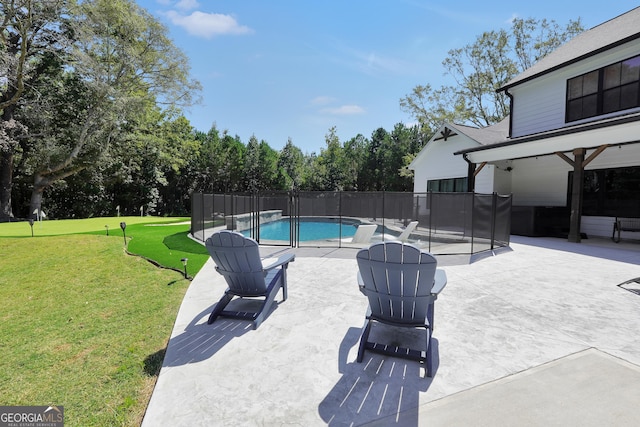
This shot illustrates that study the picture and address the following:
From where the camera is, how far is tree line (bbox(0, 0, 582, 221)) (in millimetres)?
17328

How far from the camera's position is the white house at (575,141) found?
8703mm

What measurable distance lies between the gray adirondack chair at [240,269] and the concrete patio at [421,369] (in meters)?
0.15

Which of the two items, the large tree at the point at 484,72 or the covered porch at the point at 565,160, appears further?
the large tree at the point at 484,72

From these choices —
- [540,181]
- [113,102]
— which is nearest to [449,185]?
[540,181]

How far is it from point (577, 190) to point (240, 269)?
33.5 feet

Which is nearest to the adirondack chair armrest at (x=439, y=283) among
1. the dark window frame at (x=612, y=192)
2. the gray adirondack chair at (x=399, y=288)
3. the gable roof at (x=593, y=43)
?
the gray adirondack chair at (x=399, y=288)

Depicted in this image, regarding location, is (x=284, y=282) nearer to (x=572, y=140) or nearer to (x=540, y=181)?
(x=572, y=140)

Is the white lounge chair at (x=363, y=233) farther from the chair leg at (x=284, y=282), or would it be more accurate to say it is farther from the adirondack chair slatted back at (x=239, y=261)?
the adirondack chair slatted back at (x=239, y=261)

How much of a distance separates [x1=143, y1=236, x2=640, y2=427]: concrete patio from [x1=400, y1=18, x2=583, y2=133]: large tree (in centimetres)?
2323

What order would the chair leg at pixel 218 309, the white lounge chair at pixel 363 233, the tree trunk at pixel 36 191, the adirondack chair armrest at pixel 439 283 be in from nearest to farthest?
the adirondack chair armrest at pixel 439 283 → the chair leg at pixel 218 309 → the white lounge chair at pixel 363 233 → the tree trunk at pixel 36 191

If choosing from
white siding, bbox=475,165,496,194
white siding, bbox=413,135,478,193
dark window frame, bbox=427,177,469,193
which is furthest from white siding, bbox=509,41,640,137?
dark window frame, bbox=427,177,469,193

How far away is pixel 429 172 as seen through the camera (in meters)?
16.6

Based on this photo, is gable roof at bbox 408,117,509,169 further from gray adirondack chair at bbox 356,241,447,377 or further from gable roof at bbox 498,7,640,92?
gray adirondack chair at bbox 356,241,447,377

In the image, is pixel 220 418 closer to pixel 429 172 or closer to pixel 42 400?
pixel 42 400
